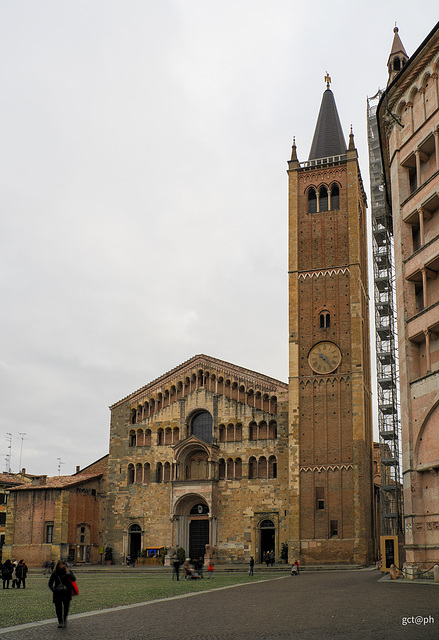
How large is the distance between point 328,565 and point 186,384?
17.4m

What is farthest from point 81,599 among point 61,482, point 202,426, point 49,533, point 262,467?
point 61,482

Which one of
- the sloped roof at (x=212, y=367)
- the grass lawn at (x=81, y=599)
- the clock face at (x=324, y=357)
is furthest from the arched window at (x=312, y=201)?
the grass lawn at (x=81, y=599)

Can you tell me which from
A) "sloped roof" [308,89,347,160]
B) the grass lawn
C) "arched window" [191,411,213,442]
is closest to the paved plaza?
the grass lawn

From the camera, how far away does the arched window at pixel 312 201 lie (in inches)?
2064

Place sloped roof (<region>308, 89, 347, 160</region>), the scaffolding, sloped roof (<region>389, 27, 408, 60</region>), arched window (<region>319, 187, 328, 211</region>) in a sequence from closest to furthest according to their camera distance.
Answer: sloped roof (<region>389, 27, 408, 60</region>)
the scaffolding
arched window (<region>319, 187, 328, 211</region>)
sloped roof (<region>308, 89, 347, 160</region>)

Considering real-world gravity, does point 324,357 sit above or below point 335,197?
below

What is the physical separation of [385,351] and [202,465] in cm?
1603

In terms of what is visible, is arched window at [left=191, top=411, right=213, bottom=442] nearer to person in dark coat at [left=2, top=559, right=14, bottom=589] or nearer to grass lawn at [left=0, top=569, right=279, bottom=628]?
grass lawn at [left=0, top=569, right=279, bottom=628]

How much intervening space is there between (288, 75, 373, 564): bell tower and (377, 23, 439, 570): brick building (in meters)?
19.6

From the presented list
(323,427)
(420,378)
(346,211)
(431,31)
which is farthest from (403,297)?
(346,211)

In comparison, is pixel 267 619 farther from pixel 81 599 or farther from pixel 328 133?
pixel 328 133

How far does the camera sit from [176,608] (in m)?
18.0

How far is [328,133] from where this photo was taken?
5572cm

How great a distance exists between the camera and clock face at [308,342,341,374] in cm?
4800
